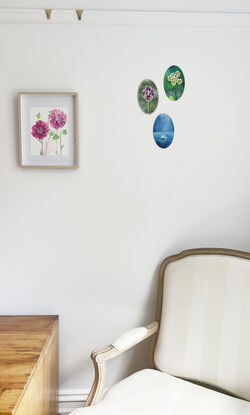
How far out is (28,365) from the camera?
1.42 m

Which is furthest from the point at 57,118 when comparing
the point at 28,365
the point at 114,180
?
the point at 28,365

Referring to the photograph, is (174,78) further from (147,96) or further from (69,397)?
(69,397)

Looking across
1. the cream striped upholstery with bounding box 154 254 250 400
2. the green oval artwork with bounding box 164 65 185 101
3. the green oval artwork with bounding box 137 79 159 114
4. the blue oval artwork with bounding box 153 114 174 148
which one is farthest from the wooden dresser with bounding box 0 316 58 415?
the green oval artwork with bounding box 164 65 185 101

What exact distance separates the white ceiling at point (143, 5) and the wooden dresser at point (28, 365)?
1425mm

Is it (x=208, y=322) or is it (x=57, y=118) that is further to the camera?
(x=57, y=118)

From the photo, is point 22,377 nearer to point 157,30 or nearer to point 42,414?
point 42,414

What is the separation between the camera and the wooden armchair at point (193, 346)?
4.96 ft

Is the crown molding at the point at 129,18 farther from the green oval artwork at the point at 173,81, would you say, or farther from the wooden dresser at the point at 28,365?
the wooden dresser at the point at 28,365

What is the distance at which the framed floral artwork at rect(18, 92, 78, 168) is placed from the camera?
1857 millimetres

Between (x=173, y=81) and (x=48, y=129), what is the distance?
617mm

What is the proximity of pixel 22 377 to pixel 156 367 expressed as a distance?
0.70m

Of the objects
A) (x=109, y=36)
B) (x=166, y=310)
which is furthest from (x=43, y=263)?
(x=109, y=36)

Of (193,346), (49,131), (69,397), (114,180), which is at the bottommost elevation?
(69,397)

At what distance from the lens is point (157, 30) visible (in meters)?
1.87
